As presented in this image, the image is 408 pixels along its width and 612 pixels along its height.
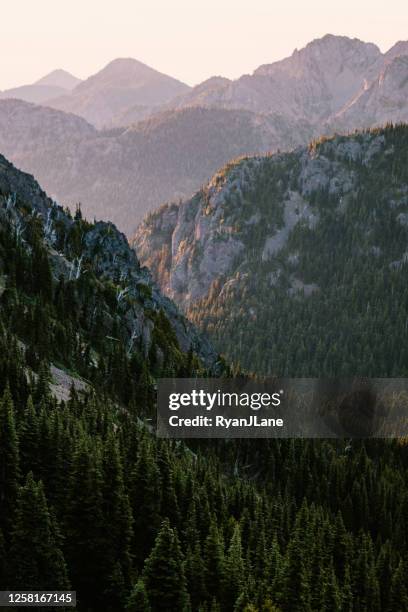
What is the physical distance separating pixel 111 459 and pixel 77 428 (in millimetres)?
13087

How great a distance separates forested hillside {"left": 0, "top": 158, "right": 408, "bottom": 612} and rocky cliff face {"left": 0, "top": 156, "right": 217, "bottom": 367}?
2.27 ft

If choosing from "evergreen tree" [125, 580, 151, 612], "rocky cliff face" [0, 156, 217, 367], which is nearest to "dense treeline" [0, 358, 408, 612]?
"evergreen tree" [125, 580, 151, 612]

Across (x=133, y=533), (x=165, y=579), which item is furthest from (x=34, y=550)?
(x=133, y=533)

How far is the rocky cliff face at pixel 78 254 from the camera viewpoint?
492ft

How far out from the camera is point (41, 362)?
93.8m

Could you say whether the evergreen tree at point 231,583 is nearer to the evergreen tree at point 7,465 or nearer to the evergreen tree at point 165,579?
the evergreen tree at point 165,579

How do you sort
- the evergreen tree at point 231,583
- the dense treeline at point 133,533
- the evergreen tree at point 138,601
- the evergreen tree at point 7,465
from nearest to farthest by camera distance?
1. the evergreen tree at point 138,601
2. the dense treeline at point 133,533
3. the evergreen tree at point 7,465
4. the evergreen tree at point 231,583

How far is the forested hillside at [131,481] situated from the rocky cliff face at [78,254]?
2.27 feet

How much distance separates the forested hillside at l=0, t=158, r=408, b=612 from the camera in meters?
49.1

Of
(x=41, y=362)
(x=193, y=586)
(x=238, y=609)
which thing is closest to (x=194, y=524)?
(x=193, y=586)

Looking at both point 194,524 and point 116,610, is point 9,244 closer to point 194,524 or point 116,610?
point 194,524

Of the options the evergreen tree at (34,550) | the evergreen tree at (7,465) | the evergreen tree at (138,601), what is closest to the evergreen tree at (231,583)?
the evergreen tree at (138,601)

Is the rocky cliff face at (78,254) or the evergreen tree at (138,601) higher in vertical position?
the rocky cliff face at (78,254)

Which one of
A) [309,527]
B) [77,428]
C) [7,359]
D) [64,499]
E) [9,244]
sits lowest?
[309,527]
